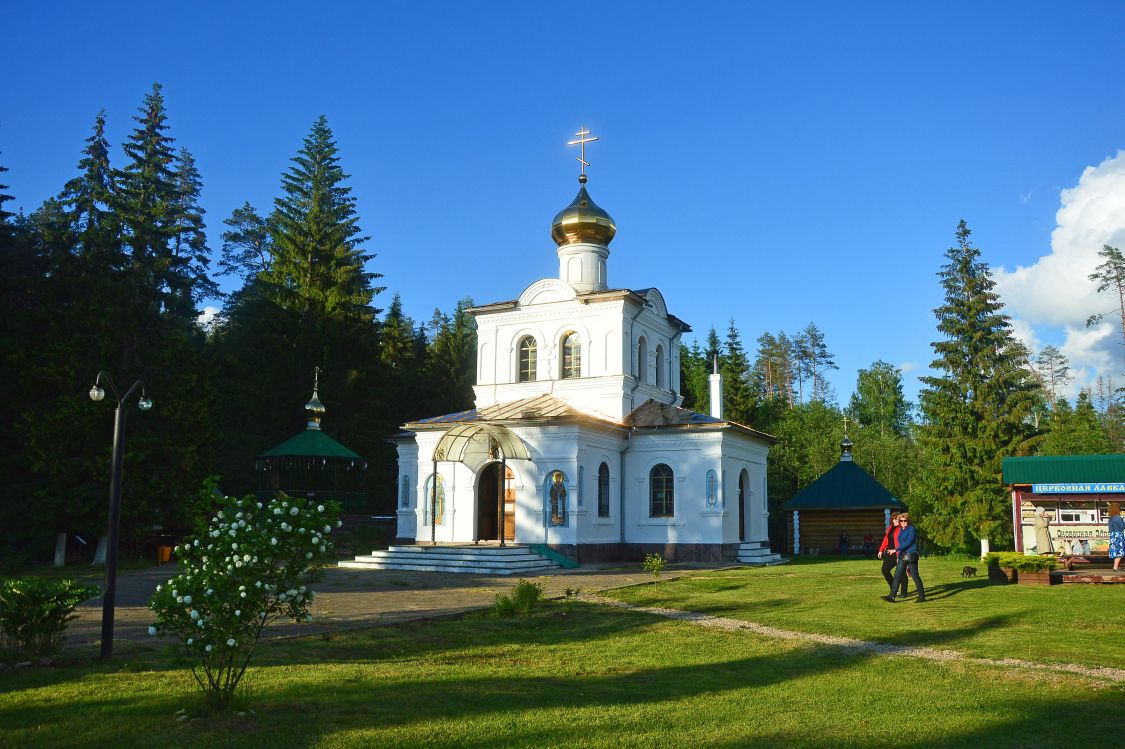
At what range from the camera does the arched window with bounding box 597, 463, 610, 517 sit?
23.9 m

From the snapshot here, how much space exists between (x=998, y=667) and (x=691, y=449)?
15.5 metres

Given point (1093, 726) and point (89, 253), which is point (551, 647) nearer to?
point (1093, 726)

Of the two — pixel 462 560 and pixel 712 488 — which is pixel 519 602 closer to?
pixel 462 560

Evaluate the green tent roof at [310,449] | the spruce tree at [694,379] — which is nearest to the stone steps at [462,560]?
the green tent roof at [310,449]

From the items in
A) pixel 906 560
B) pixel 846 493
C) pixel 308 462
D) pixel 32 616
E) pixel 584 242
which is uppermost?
pixel 584 242

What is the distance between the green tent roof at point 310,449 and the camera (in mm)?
27844

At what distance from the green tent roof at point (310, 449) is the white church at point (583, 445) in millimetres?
2656

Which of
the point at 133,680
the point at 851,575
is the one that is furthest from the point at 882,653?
the point at 851,575

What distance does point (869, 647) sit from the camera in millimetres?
10219

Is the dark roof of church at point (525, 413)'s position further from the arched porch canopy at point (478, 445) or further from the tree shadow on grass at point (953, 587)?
the tree shadow on grass at point (953, 587)

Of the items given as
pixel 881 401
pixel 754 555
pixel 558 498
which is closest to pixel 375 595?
pixel 558 498

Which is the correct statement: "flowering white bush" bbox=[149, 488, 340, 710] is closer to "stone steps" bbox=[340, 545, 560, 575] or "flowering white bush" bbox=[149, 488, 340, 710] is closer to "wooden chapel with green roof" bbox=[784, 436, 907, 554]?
"stone steps" bbox=[340, 545, 560, 575]

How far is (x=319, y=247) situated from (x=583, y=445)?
21.3 metres

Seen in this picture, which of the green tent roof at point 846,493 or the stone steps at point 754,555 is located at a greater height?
the green tent roof at point 846,493
